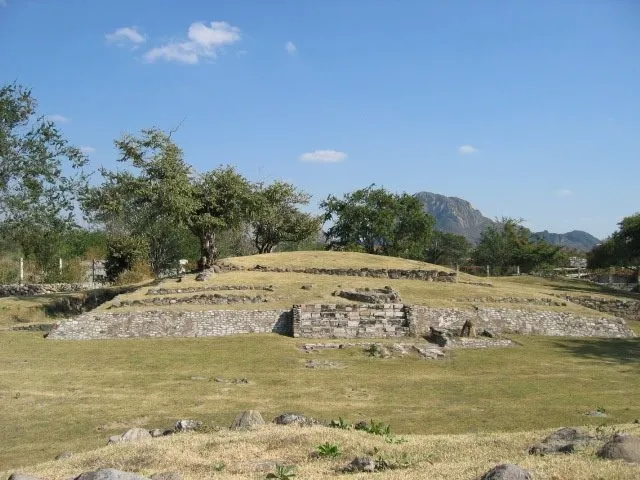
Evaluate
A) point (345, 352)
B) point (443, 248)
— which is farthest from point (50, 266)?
point (443, 248)

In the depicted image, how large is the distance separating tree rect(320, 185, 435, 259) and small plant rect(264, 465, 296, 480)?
164 feet

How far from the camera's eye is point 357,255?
130ft

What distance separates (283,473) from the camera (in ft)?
22.3

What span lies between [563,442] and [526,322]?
19427 millimetres

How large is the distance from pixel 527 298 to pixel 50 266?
36.5 meters

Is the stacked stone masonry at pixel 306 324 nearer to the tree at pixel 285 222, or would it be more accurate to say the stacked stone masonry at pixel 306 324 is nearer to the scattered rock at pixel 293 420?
the scattered rock at pixel 293 420

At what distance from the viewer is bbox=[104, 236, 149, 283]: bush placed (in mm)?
44344

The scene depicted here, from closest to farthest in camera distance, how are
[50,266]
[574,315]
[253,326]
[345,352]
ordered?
[345,352], [253,326], [574,315], [50,266]

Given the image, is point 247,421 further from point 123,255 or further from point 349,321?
point 123,255

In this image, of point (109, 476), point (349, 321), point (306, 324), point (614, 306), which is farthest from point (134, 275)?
point (109, 476)

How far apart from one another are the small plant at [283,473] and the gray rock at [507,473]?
2083mm

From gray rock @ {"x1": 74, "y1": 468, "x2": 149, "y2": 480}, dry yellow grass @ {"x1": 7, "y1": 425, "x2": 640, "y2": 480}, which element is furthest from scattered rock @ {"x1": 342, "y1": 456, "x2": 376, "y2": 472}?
gray rock @ {"x1": 74, "y1": 468, "x2": 149, "y2": 480}

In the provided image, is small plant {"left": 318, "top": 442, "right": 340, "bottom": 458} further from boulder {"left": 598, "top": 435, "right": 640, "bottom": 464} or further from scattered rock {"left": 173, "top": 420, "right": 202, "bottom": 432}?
boulder {"left": 598, "top": 435, "right": 640, "bottom": 464}

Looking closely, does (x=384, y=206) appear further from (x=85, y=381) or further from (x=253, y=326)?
(x=85, y=381)
